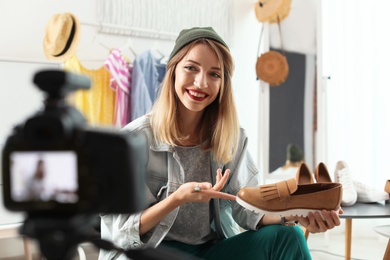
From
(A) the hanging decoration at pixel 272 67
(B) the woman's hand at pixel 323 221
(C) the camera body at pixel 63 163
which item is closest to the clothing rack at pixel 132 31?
(A) the hanging decoration at pixel 272 67

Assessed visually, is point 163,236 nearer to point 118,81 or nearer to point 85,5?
point 118,81

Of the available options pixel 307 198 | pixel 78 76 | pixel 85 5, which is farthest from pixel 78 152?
pixel 85 5

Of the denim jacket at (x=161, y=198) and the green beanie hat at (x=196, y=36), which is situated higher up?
the green beanie hat at (x=196, y=36)

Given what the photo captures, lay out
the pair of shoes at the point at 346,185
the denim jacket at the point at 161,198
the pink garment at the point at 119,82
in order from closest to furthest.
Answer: the denim jacket at the point at 161,198, the pair of shoes at the point at 346,185, the pink garment at the point at 119,82

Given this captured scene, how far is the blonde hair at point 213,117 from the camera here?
138 centimetres

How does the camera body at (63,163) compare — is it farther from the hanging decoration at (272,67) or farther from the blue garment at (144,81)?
the hanging decoration at (272,67)

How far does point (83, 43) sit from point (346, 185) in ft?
5.24

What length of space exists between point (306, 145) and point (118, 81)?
131 centimetres

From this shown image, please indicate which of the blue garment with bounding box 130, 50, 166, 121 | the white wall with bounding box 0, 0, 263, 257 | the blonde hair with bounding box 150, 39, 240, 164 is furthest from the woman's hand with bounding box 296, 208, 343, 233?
the white wall with bounding box 0, 0, 263, 257

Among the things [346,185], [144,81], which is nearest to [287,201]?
[346,185]

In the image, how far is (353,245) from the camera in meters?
2.95

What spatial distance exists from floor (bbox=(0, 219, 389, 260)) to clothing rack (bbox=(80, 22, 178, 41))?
3.91 ft

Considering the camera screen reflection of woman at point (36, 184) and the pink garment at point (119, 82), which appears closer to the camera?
the camera screen reflection of woman at point (36, 184)

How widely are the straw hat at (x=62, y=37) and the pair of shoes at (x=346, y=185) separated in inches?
55.1
